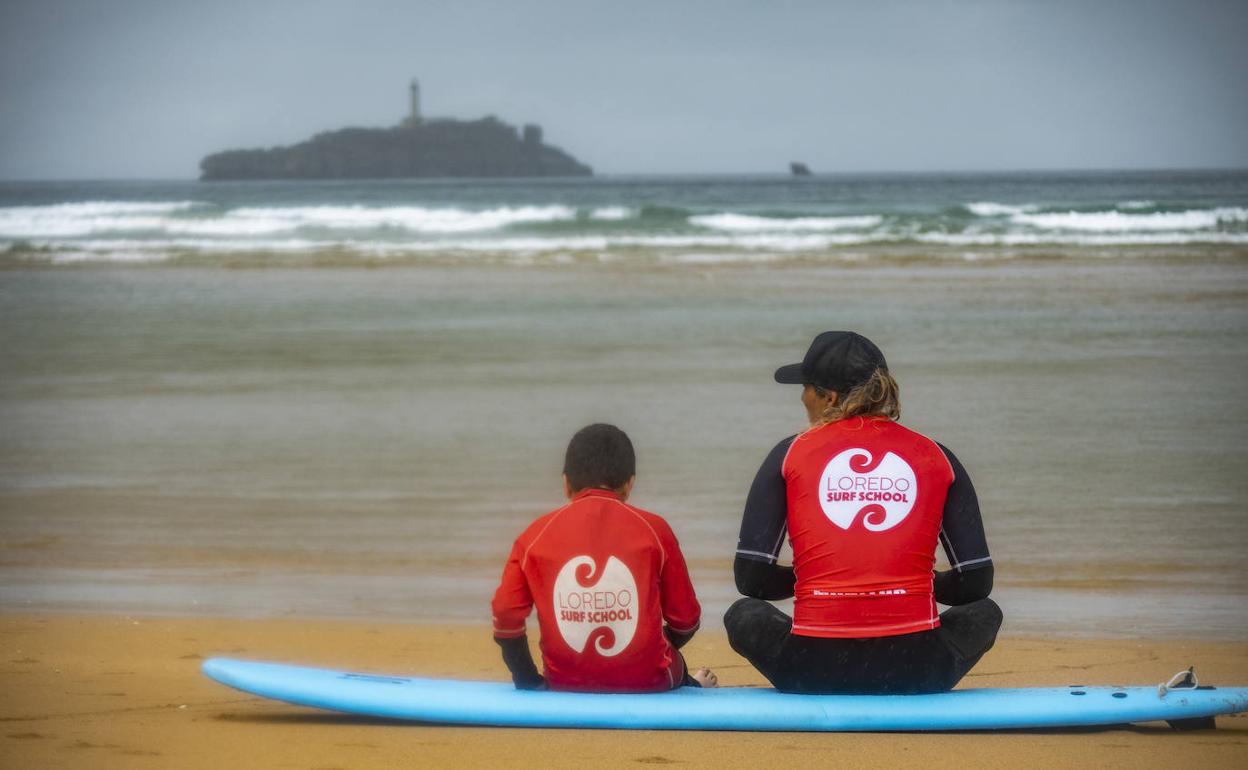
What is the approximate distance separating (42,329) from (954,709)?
12.7 meters

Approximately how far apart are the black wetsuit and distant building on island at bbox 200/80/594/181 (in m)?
A: 75.4

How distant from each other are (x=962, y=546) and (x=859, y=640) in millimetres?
357

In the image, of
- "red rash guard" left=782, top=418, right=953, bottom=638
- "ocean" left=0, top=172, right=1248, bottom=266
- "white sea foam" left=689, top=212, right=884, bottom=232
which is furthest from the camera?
"white sea foam" left=689, top=212, right=884, bottom=232

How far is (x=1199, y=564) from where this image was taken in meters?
5.70

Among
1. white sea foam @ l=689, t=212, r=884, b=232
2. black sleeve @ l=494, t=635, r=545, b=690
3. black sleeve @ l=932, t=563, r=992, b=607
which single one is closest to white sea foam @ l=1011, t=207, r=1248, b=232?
white sea foam @ l=689, t=212, r=884, b=232

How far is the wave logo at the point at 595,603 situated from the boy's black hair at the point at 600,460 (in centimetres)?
22

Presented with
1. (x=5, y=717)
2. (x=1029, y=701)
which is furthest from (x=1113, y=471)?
(x=5, y=717)

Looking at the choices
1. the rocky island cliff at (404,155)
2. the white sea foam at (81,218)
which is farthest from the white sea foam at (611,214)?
the rocky island cliff at (404,155)

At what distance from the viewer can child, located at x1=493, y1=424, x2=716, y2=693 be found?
11.7ft

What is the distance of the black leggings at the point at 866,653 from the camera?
11.6ft

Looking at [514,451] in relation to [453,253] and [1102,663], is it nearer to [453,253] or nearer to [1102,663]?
[1102,663]

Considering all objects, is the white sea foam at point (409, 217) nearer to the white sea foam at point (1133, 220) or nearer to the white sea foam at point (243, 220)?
the white sea foam at point (243, 220)

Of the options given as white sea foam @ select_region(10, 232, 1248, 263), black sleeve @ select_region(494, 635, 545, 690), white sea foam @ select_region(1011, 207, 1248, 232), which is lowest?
black sleeve @ select_region(494, 635, 545, 690)

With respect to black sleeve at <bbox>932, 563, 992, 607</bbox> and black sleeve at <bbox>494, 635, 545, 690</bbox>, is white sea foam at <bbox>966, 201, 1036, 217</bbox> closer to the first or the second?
black sleeve at <bbox>932, 563, 992, 607</bbox>
